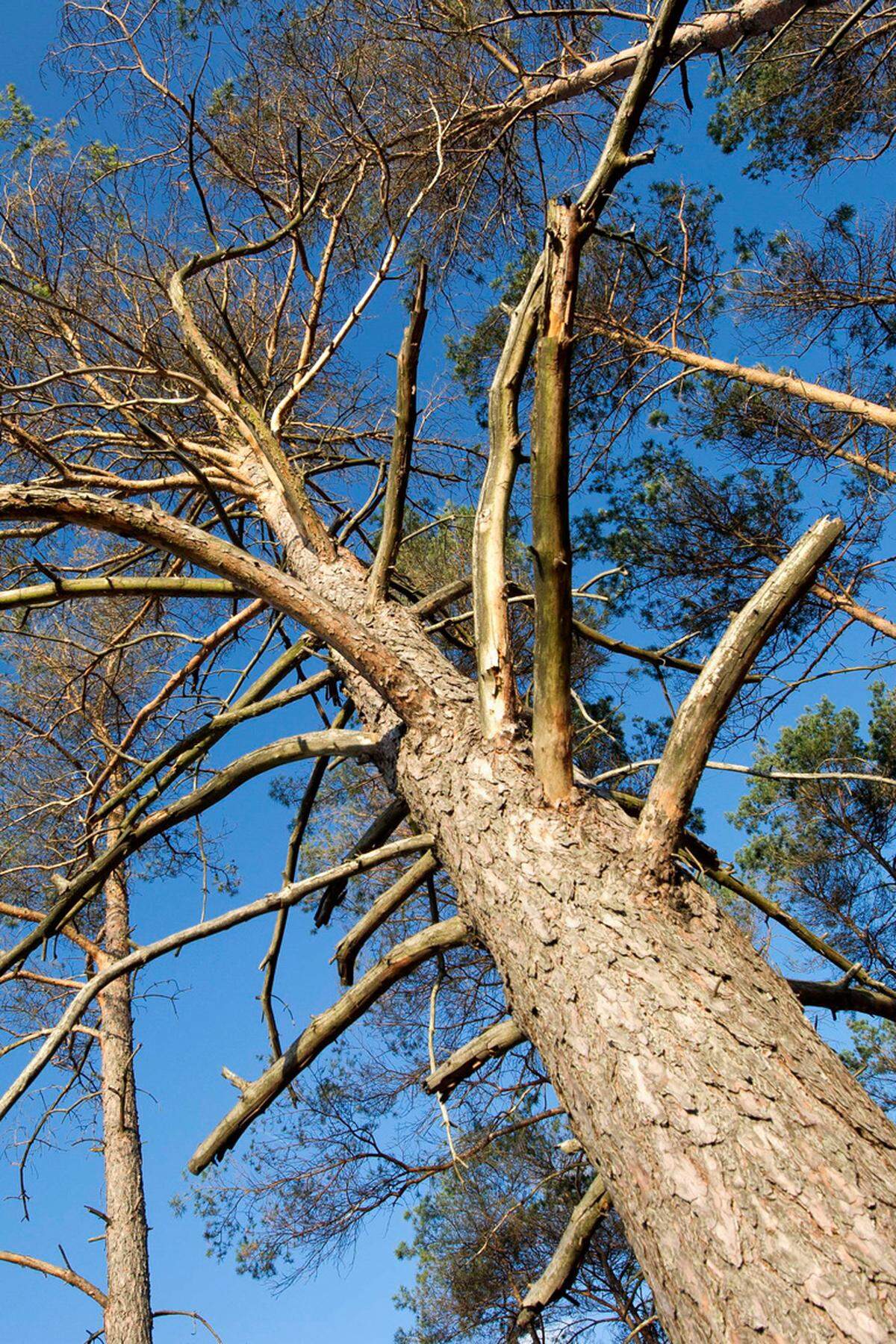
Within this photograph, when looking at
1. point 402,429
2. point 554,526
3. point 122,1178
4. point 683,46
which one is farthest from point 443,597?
point 122,1178

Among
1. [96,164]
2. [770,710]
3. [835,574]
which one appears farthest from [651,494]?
[96,164]

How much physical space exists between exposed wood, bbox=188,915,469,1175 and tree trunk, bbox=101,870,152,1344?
257cm

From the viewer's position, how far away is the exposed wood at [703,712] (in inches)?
62.9

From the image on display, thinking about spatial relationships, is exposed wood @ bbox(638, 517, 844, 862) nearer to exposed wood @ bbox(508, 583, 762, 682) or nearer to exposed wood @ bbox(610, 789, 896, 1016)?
exposed wood @ bbox(610, 789, 896, 1016)

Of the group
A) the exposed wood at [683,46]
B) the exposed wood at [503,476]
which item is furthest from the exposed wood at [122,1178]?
the exposed wood at [683,46]

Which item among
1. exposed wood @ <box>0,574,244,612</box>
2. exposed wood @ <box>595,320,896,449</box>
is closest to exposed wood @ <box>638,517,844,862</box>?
exposed wood @ <box>0,574,244,612</box>

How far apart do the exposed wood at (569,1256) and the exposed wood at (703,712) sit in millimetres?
1215

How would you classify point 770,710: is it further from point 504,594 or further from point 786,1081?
point 786,1081

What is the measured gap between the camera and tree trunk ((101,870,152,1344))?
499cm

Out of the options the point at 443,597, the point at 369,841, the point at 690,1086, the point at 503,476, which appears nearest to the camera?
the point at 690,1086

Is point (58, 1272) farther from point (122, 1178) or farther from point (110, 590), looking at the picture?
point (110, 590)

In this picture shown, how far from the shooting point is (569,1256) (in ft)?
7.71

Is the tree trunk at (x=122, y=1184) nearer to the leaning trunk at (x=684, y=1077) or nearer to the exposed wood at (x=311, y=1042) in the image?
the exposed wood at (x=311, y=1042)

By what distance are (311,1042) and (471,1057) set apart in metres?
0.36
